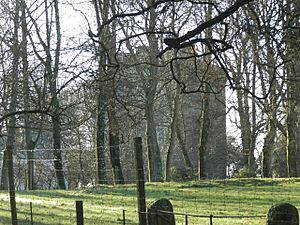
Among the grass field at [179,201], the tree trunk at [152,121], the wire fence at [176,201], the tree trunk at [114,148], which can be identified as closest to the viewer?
the wire fence at [176,201]

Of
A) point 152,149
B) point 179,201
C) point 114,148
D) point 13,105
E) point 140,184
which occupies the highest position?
point 13,105

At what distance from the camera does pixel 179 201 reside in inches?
578

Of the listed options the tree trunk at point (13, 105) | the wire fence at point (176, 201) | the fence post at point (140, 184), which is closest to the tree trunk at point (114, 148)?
the wire fence at point (176, 201)

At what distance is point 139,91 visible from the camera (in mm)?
23078

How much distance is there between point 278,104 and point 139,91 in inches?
227

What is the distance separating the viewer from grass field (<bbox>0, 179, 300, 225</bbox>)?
469 inches

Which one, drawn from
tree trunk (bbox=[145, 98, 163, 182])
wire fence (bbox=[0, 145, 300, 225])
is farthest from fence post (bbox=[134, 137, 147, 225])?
tree trunk (bbox=[145, 98, 163, 182])

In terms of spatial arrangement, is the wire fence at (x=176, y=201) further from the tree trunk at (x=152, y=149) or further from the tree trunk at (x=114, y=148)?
the tree trunk at (x=152, y=149)

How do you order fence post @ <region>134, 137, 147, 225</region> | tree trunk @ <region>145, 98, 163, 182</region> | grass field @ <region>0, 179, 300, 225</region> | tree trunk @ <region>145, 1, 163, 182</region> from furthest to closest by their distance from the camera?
tree trunk @ <region>145, 98, 163, 182</region> → tree trunk @ <region>145, 1, 163, 182</region> → grass field @ <region>0, 179, 300, 225</region> → fence post @ <region>134, 137, 147, 225</region>

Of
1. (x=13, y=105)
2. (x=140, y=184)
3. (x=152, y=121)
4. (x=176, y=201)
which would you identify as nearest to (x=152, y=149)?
(x=152, y=121)

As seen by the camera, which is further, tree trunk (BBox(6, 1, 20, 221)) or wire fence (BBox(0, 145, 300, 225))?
wire fence (BBox(0, 145, 300, 225))

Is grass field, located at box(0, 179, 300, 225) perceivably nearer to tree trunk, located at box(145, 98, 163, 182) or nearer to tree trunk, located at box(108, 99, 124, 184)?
tree trunk, located at box(108, 99, 124, 184)

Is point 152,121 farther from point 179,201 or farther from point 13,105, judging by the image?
point 179,201

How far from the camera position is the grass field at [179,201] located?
11906mm
